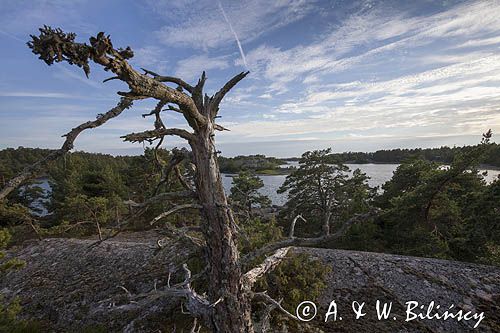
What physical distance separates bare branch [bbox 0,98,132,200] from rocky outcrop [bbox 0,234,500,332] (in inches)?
130

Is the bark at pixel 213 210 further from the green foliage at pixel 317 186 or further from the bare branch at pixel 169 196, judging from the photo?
the green foliage at pixel 317 186

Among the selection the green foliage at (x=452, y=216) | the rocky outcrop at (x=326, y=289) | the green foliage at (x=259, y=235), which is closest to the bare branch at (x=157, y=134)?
the rocky outcrop at (x=326, y=289)

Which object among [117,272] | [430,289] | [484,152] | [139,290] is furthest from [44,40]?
[484,152]

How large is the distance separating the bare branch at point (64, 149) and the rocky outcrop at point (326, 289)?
3.31 meters

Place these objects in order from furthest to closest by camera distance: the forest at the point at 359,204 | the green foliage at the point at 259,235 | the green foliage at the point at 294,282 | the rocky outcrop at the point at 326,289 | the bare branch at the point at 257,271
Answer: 1. the forest at the point at 359,204
2. the green foliage at the point at 259,235
3. the green foliage at the point at 294,282
4. the rocky outcrop at the point at 326,289
5. the bare branch at the point at 257,271

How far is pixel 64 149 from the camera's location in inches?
86.4

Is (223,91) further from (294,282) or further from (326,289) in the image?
(326,289)

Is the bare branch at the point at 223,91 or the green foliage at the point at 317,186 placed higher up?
the bare branch at the point at 223,91

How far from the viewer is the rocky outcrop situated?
6691 mm

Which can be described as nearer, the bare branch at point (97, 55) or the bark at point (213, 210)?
the bare branch at point (97, 55)

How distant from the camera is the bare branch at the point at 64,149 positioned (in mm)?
1890

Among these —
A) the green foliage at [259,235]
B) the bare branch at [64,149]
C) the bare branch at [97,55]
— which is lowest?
the green foliage at [259,235]

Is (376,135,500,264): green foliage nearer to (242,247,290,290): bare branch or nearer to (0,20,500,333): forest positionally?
(0,20,500,333): forest

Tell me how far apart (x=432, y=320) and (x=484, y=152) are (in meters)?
7.93
